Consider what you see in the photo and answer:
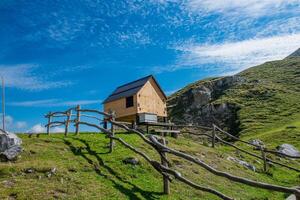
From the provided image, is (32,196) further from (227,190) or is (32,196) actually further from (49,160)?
(227,190)

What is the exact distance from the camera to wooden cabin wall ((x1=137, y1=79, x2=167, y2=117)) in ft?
133

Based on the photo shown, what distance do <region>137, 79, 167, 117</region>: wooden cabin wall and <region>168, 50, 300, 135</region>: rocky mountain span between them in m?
31.5

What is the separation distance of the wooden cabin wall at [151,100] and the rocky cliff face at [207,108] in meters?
35.9

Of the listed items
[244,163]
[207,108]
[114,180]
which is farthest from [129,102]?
[207,108]

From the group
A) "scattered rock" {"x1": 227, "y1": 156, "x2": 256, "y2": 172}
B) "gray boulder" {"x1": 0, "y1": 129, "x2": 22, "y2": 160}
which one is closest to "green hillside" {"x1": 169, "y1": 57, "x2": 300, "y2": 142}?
"scattered rock" {"x1": 227, "y1": 156, "x2": 256, "y2": 172}

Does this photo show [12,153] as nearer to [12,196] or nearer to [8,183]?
Result: [8,183]

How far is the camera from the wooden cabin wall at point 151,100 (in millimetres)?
40656

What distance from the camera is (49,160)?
19.3m

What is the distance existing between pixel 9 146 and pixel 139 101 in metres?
21.2

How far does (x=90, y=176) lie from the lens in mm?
17719

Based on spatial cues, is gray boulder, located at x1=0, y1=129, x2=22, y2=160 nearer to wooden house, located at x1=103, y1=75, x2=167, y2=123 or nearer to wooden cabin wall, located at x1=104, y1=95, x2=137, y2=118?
wooden cabin wall, located at x1=104, y1=95, x2=137, y2=118

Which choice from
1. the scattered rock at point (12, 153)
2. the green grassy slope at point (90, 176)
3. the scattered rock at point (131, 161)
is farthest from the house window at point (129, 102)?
the scattered rock at point (12, 153)

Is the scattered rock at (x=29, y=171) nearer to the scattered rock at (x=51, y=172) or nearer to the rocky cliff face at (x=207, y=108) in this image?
the scattered rock at (x=51, y=172)

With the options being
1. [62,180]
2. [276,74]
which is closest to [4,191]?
[62,180]
